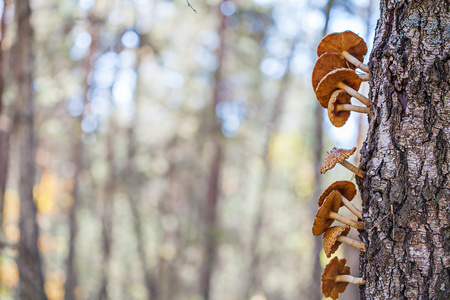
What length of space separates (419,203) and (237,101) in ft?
48.5

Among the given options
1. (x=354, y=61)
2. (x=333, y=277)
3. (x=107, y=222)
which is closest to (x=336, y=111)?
(x=354, y=61)

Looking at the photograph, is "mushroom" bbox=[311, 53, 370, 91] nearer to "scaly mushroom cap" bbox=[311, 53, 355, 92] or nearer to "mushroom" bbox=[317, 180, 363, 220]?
"scaly mushroom cap" bbox=[311, 53, 355, 92]

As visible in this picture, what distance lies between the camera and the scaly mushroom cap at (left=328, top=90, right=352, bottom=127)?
6.11ft

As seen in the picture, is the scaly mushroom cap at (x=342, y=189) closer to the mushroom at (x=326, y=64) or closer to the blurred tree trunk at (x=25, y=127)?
the mushroom at (x=326, y=64)

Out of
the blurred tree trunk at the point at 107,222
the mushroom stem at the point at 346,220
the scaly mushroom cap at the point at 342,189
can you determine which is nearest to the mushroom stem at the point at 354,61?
the scaly mushroom cap at the point at 342,189

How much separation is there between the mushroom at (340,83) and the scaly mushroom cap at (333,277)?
2.37ft

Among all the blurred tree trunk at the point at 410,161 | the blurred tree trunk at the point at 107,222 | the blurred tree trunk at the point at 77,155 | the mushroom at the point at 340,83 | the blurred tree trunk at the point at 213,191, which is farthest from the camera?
the blurred tree trunk at the point at 77,155

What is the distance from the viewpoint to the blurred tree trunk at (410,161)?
1590mm

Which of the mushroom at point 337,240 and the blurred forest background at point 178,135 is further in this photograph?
the blurred forest background at point 178,135

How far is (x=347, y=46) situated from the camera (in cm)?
194

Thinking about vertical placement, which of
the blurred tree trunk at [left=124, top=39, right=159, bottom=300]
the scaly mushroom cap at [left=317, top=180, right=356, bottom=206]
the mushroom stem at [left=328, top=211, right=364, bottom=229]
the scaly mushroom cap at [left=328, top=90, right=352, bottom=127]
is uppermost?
the scaly mushroom cap at [left=328, top=90, right=352, bottom=127]

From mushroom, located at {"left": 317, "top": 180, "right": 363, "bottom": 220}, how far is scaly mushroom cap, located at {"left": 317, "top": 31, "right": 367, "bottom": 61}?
2.12 feet

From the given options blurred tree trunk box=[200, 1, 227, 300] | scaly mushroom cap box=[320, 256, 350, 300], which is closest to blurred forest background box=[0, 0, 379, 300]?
blurred tree trunk box=[200, 1, 227, 300]

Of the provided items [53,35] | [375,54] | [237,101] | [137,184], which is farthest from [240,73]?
[375,54]
